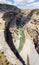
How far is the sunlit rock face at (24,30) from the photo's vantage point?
2442cm

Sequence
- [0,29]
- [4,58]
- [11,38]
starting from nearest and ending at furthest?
1. [4,58]
2. [0,29]
3. [11,38]

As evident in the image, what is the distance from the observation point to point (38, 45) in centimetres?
2611

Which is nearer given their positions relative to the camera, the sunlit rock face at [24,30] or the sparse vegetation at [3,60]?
the sparse vegetation at [3,60]

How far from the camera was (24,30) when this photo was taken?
85.0 ft

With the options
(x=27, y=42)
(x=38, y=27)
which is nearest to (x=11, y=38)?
(x=27, y=42)

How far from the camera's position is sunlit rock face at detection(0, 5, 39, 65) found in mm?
24422

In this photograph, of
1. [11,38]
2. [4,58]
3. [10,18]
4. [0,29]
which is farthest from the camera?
[10,18]

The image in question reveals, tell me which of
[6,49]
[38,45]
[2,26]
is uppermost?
[2,26]

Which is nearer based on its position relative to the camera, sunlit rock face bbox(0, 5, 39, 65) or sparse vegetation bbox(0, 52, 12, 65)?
sparse vegetation bbox(0, 52, 12, 65)

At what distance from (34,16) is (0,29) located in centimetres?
552

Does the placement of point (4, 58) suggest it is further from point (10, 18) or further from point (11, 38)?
point (10, 18)

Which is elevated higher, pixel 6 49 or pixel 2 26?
pixel 2 26

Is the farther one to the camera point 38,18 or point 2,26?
point 38,18

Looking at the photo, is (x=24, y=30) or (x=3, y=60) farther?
(x=24, y=30)
